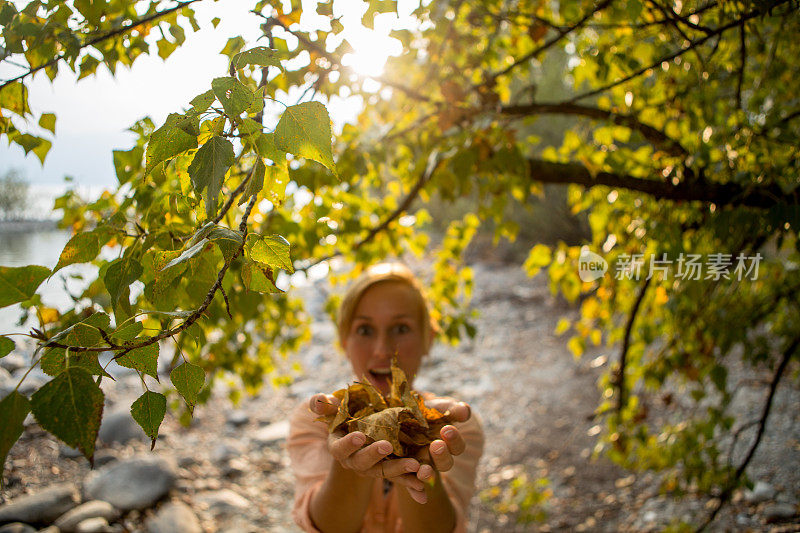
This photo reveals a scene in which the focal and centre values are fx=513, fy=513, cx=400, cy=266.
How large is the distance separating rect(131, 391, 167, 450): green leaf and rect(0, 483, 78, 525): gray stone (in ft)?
4.81

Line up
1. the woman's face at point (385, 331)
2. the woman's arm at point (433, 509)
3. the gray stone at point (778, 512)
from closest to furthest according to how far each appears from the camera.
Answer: the woman's arm at point (433, 509), the woman's face at point (385, 331), the gray stone at point (778, 512)

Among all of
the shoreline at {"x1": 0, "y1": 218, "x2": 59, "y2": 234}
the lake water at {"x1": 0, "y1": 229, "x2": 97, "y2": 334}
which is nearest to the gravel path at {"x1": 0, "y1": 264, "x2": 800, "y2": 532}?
the lake water at {"x1": 0, "y1": 229, "x2": 97, "y2": 334}

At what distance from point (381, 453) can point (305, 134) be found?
40 centimetres

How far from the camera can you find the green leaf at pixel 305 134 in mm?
548

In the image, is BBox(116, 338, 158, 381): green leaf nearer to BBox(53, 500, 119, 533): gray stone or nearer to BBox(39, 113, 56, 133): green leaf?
BBox(39, 113, 56, 133): green leaf

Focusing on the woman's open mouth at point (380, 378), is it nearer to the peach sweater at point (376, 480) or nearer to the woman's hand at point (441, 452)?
the peach sweater at point (376, 480)

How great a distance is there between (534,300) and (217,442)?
431cm

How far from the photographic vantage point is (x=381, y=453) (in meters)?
0.65

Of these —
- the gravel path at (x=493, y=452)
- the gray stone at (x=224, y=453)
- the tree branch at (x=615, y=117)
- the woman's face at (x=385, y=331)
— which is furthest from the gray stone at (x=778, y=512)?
the gray stone at (x=224, y=453)

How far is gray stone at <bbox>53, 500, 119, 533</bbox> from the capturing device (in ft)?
6.55

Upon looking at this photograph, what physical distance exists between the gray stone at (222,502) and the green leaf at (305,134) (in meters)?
2.88

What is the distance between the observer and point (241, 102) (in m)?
0.51

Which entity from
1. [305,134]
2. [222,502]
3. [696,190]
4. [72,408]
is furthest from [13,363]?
[696,190]

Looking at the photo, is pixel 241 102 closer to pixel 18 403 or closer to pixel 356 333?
pixel 18 403
